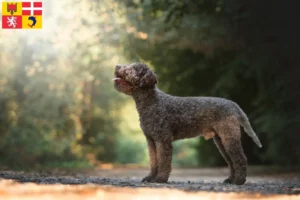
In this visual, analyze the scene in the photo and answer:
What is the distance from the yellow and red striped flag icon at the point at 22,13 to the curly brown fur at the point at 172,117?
4.60m

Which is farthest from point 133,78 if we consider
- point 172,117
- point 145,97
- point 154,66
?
point 154,66

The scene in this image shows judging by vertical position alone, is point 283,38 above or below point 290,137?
above

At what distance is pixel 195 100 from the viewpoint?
7785mm

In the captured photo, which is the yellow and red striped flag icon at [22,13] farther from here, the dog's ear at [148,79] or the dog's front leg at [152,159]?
the dog's front leg at [152,159]

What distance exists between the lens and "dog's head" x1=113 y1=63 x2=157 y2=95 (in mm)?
7547

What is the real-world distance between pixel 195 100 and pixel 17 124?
12.6 m

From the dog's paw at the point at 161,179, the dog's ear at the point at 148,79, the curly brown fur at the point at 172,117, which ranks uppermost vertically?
the dog's ear at the point at 148,79

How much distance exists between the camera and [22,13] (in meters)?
11.7

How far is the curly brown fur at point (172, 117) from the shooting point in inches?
297

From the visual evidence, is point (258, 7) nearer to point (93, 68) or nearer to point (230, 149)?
point (230, 149)

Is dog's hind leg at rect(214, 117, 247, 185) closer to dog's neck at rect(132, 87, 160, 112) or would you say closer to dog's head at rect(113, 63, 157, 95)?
dog's neck at rect(132, 87, 160, 112)

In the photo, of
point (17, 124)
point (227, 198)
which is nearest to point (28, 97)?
point (17, 124)

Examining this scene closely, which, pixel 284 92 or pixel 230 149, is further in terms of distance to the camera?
pixel 284 92

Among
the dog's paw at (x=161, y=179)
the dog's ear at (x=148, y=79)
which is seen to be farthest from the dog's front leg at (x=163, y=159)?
the dog's ear at (x=148, y=79)
